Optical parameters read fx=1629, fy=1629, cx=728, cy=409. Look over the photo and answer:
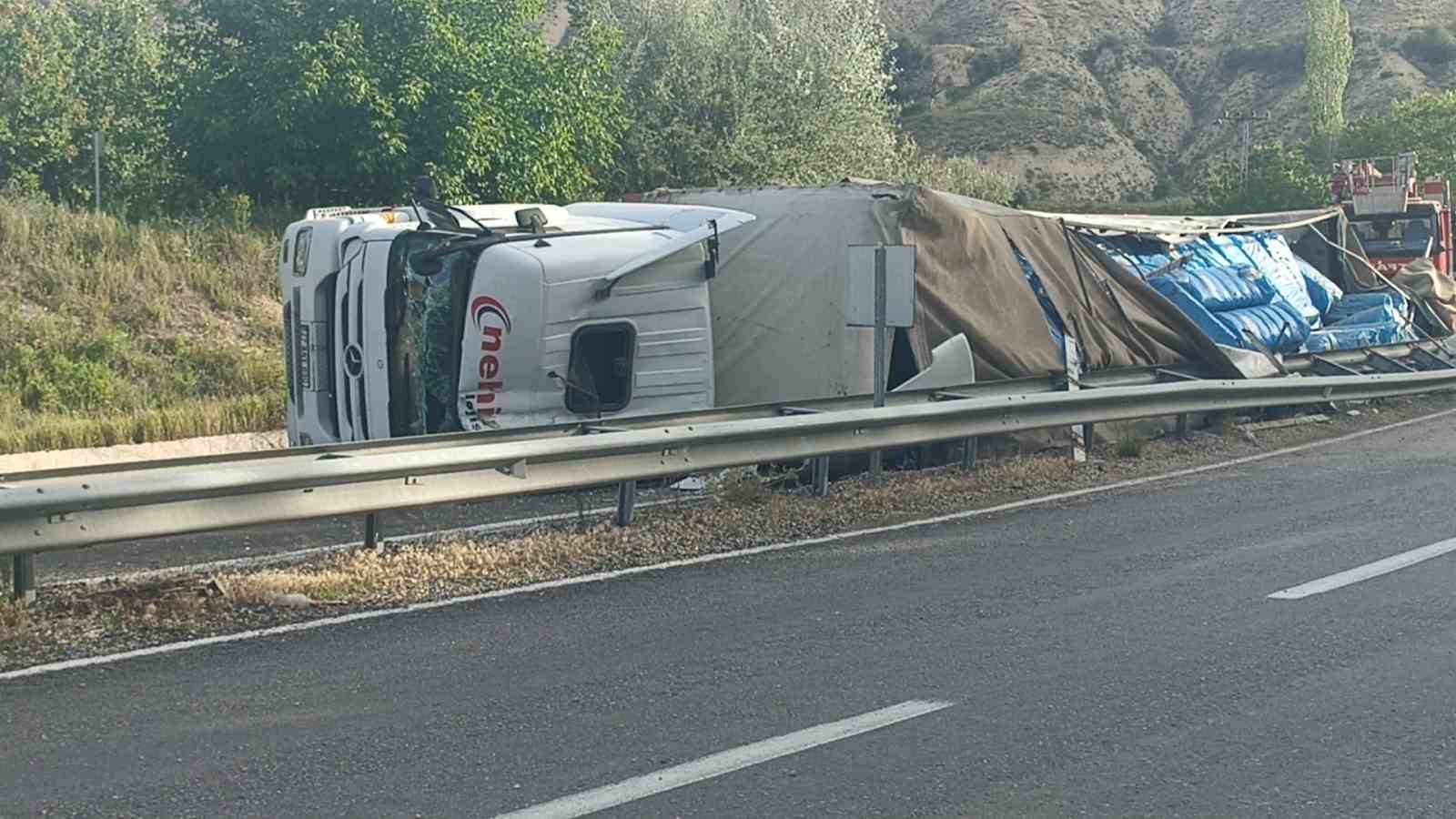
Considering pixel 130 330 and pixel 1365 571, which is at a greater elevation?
pixel 130 330

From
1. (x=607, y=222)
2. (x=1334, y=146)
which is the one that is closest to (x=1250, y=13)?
(x=1334, y=146)

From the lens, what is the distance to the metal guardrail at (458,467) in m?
7.24

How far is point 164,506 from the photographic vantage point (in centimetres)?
753

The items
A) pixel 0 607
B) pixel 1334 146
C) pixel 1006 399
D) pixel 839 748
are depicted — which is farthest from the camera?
pixel 1334 146

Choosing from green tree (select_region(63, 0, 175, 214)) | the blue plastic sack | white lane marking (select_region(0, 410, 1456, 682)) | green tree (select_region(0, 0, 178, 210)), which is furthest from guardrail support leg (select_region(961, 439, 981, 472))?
green tree (select_region(0, 0, 178, 210))

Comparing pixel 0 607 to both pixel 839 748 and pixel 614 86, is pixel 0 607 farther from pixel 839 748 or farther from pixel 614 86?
pixel 614 86

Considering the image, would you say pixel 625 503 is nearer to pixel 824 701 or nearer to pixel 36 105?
pixel 824 701

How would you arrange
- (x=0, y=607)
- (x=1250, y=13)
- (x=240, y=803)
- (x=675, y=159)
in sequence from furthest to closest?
(x=1250, y=13)
(x=675, y=159)
(x=0, y=607)
(x=240, y=803)

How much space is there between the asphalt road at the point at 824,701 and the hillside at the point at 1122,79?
2438 inches

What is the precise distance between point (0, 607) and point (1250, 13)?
9441cm

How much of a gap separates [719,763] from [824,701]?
841 millimetres

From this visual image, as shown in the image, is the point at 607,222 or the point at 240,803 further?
the point at 607,222

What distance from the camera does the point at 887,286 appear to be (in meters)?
11.3

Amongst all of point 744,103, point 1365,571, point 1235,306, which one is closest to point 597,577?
point 1365,571
